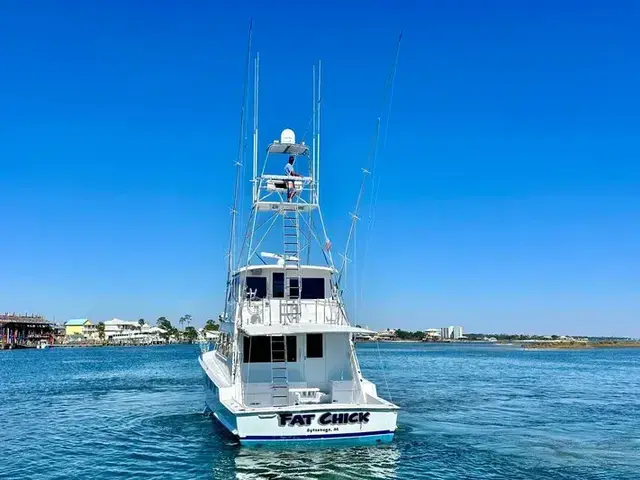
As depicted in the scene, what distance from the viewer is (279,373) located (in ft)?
63.3

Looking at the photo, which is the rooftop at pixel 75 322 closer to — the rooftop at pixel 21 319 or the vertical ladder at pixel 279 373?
the rooftop at pixel 21 319

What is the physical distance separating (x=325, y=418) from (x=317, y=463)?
1359 mm

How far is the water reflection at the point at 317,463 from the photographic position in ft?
49.1

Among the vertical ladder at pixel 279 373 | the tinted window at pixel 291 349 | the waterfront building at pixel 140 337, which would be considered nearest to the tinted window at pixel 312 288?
the tinted window at pixel 291 349

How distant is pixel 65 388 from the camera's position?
128 ft

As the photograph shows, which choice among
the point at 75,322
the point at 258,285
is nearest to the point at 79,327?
the point at 75,322

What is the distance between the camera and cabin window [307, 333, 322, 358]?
774 inches

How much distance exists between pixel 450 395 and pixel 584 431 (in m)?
11.8

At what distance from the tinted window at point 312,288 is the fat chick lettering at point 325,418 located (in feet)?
17.1

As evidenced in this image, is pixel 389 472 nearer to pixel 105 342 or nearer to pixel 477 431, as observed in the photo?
pixel 477 431

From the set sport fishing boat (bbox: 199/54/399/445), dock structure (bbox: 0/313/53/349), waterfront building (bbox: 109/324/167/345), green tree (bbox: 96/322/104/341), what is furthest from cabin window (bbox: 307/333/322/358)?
green tree (bbox: 96/322/104/341)

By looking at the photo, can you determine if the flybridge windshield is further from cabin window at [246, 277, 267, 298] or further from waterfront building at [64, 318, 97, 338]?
waterfront building at [64, 318, 97, 338]

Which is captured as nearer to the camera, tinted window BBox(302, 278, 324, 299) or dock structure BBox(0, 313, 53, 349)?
tinted window BBox(302, 278, 324, 299)

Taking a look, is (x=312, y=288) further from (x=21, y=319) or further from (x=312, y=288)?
(x=21, y=319)
